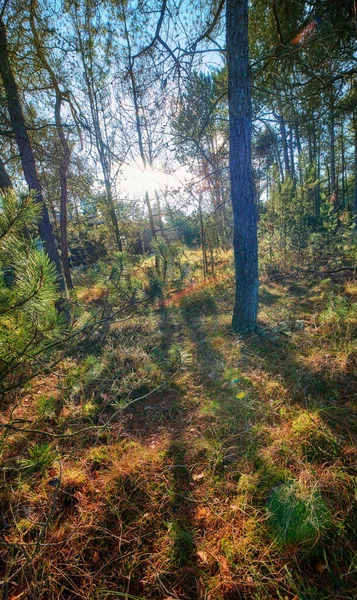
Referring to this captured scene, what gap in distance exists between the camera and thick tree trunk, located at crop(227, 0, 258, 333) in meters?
2.78

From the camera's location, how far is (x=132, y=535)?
1335 millimetres

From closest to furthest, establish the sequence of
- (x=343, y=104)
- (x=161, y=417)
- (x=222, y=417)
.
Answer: (x=222, y=417), (x=161, y=417), (x=343, y=104)

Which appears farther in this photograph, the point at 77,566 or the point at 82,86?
the point at 82,86

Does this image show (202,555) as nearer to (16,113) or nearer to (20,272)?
(20,272)

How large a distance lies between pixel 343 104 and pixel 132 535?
19.7 feet

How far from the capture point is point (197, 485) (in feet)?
5.19

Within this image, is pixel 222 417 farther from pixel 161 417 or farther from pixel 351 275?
pixel 351 275

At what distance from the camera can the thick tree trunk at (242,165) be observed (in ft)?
9.11

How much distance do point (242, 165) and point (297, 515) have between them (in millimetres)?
3529

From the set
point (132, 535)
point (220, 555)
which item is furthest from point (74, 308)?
point (220, 555)

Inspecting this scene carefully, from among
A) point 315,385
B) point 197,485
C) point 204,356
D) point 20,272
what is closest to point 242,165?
point 204,356

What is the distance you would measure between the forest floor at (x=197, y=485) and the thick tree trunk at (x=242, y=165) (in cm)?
91

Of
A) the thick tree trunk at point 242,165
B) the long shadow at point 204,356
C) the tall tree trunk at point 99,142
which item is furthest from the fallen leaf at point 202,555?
the tall tree trunk at point 99,142

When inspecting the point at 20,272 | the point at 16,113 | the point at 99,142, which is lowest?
the point at 20,272
